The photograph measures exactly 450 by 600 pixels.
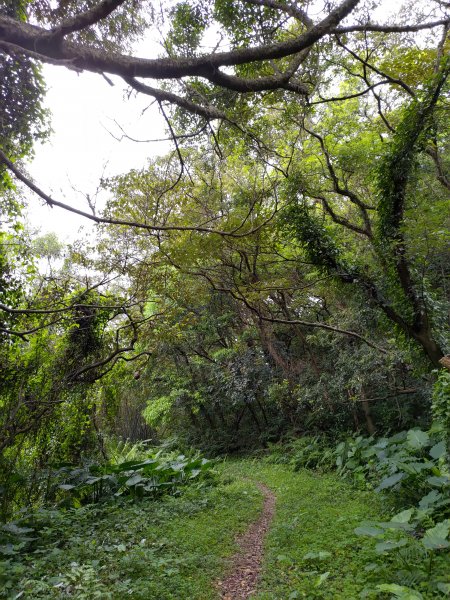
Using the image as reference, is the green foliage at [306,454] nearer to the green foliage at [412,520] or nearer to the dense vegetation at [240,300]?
the dense vegetation at [240,300]

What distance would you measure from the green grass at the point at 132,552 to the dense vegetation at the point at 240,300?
0.10 feet

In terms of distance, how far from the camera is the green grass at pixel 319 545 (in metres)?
3.60

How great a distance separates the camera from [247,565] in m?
4.63

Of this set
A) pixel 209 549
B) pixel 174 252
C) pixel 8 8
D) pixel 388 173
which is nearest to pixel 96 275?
Answer: pixel 174 252

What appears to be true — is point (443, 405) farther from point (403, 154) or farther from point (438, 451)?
point (403, 154)

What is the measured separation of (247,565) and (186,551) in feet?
2.38

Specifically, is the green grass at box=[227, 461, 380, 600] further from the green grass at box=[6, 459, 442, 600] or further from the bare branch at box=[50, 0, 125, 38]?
the bare branch at box=[50, 0, 125, 38]

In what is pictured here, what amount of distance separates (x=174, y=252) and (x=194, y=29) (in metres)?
3.65

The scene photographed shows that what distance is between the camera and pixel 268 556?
470cm

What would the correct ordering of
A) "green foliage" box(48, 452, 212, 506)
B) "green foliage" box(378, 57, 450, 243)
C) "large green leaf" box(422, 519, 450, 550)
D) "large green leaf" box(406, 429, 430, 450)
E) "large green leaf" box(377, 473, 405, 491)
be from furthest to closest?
"green foliage" box(378, 57, 450, 243) → "green foliage" box(48, 452, 212, 506) → "large green leaf" box(406, 429, 430, 450) → "large green leaf" box(377, 473, 405, 491) → "large green leaf" box(422, 519, 450, 550)

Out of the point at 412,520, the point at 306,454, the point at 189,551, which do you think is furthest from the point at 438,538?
the point at 306,454

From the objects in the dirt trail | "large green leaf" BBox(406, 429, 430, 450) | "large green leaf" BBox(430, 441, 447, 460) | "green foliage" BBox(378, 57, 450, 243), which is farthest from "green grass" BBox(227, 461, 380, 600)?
"green foliage" BBox(378, 57, 450, 243)

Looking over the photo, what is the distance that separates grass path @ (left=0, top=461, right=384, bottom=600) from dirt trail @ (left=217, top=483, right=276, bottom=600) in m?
0.10

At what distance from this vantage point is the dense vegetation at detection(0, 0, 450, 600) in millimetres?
3660
